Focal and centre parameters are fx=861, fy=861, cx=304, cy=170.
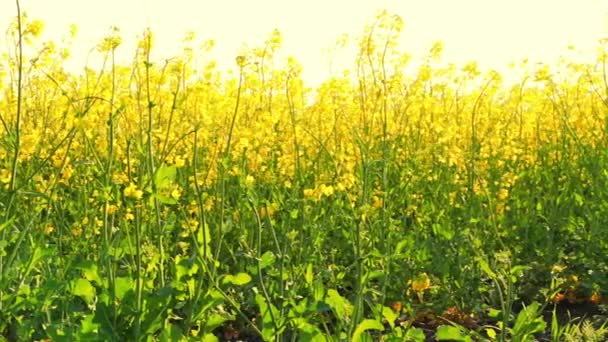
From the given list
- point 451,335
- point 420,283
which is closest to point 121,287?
point 451,335

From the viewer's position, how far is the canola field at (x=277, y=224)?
2.73m

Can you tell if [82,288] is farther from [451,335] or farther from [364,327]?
[451,335]

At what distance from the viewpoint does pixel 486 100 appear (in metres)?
6.99

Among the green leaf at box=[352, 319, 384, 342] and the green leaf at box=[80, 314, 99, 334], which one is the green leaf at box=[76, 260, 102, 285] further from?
the green leaf at box=[352, 319, 384, 342]

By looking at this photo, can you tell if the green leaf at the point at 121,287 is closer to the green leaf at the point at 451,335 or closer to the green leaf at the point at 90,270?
the green leaf at the point at 90,270

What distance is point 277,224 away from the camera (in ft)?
14.4

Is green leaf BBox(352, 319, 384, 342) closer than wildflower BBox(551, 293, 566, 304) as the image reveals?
Yes

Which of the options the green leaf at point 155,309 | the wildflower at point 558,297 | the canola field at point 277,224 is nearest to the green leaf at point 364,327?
the canola field at point 277,224

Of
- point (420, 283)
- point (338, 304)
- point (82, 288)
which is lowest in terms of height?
point (420, 283)

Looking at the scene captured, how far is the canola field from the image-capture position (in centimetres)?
273

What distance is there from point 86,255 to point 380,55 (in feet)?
5.21

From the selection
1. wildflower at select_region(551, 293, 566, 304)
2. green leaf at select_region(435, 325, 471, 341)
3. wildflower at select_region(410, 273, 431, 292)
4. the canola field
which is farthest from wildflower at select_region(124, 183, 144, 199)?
wildflower at select_region(551, 293, 566, 304)

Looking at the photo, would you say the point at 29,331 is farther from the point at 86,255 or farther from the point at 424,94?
the point at 424,94

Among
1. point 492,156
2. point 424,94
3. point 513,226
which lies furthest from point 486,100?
point 513,226
